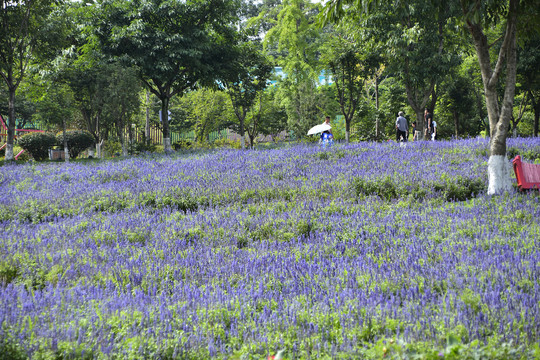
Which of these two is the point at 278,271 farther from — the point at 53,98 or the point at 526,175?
the point at 53,98

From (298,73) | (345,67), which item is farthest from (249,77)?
(345,67)

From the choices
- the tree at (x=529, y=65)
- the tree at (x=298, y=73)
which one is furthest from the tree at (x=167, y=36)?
the tree at (x=529, y=65)

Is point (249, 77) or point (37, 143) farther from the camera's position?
point (249, 77)

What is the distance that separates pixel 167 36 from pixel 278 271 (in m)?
16.8

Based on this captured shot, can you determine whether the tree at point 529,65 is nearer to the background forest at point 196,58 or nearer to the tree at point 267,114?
the background forest at point 196,58

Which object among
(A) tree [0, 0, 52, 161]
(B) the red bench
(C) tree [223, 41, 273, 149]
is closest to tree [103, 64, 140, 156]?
(A) tree [0, 0, 52, 161]

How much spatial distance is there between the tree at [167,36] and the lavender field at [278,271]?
1156 cm

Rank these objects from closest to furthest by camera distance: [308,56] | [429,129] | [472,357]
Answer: [472,357] → [429,129] → [308,56]

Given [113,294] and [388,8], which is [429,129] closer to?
[388,8]

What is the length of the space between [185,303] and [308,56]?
26989 millimetres

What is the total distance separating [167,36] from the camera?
18250 millimetres

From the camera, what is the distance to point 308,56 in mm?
28156

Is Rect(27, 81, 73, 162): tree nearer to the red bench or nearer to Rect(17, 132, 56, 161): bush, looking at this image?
Rect(17, 132, 56, 161): bush

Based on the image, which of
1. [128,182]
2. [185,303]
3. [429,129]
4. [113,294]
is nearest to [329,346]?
[185,303]
